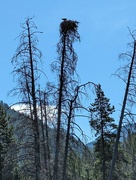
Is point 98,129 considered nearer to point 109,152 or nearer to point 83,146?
point 109,152

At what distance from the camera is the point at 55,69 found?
56.4 feet

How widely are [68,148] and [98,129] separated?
1612 cm

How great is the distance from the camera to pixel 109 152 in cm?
3503

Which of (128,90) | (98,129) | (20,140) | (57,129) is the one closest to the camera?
(20,140)

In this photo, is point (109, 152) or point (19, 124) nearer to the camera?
point (19, 124)

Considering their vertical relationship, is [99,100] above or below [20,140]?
above

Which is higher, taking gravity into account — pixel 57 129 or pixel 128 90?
pixel 128 90

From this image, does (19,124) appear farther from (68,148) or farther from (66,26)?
(66,26)

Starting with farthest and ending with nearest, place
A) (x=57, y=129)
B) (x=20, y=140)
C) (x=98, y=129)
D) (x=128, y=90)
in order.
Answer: (x=98, y=129)
(x=128, y=90)
(x=57, y=129)
(x=20, y=140)

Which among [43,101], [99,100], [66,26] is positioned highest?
[99,100]

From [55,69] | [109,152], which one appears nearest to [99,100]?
[109,152]

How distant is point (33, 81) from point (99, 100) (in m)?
17.8

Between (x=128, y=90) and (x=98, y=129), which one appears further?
(x=98, y=129)

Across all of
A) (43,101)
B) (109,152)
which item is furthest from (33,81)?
(109,152)
